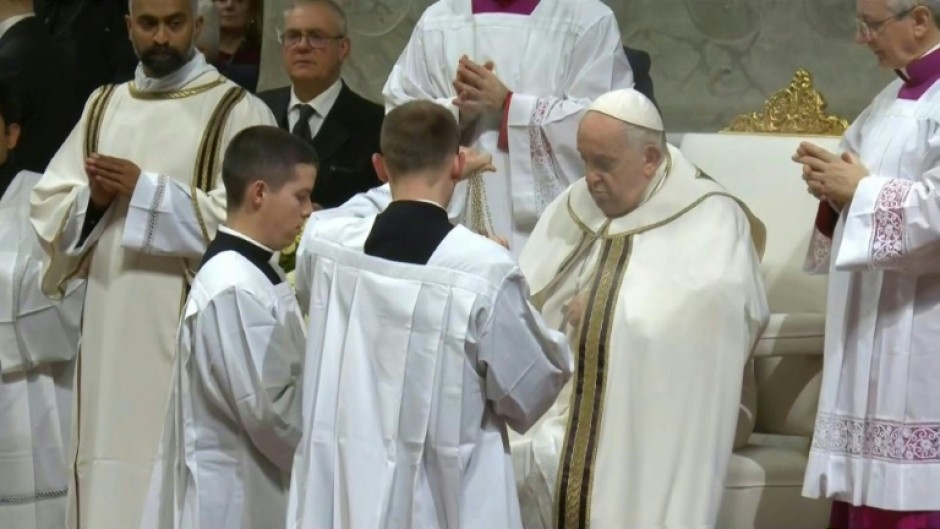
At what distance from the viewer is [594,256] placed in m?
5.59

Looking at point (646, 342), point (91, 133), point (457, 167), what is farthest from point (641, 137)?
point (91, 133)

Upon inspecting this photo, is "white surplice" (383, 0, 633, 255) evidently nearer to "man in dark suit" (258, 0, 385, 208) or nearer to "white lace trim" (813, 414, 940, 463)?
"man in dark suit" (258, 0, 385, 208)

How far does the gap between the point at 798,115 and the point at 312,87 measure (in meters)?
1.72

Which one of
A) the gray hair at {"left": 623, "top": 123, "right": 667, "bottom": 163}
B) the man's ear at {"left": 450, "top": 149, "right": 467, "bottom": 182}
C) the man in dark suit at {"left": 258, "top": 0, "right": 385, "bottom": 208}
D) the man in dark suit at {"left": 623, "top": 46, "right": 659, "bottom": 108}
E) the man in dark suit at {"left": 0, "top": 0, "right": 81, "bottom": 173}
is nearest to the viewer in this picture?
the man's ear at {"left": 450, "top": 149, "right": 467, "bottom": 182}

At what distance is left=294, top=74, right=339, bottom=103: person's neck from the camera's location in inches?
248

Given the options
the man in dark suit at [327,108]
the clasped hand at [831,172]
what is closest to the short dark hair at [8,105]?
the man in dark suit at [327,108]

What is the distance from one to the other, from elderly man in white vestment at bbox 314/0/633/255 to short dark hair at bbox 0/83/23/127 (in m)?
1.41

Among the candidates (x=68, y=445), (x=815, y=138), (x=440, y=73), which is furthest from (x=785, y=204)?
(x=68, y=445)

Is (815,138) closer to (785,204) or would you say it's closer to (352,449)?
(785,204)

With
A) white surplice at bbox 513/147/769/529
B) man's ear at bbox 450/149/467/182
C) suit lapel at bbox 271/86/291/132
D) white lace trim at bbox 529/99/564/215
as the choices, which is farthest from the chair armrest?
suit lapel at bbox 271/86/291/132

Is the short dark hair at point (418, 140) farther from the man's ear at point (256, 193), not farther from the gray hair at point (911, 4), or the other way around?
the gray hair at point (911, 4)

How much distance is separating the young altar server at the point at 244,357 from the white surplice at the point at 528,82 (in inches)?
60.4

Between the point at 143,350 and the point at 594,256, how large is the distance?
59.6 inches

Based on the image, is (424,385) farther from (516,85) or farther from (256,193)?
(516,85)
